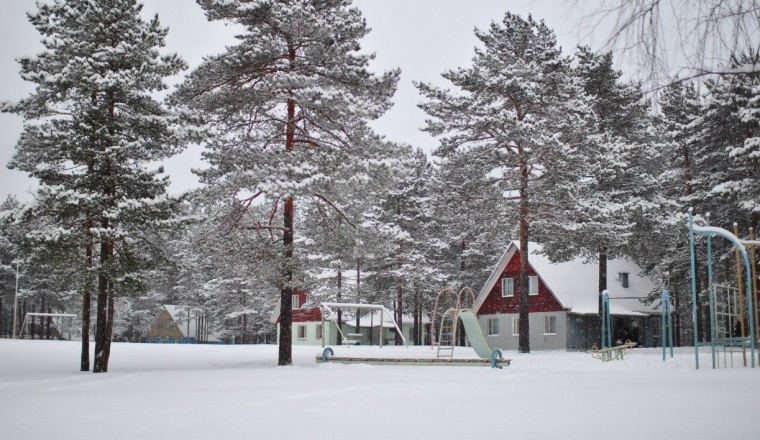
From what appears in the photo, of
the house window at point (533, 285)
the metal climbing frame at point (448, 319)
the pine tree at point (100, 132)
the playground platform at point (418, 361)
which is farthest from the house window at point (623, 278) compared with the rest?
the pine tree at point (100, 132)

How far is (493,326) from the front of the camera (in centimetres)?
4544

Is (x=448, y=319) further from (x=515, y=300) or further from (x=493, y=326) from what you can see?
(x=493, y=326)

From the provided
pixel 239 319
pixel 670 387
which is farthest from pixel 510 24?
pixel 239 319

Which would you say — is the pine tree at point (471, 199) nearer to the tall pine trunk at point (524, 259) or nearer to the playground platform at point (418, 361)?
the tall pine trunk at point (524, 259)

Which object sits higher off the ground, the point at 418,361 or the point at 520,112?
the point at 520,112

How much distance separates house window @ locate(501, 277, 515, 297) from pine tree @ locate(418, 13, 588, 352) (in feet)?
43.4

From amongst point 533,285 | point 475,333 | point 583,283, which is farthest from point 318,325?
point 475,333

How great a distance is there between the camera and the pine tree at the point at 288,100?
21125 millimetres

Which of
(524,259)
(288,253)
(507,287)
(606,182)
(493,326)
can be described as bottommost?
(493,326)

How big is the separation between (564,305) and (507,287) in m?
5.33

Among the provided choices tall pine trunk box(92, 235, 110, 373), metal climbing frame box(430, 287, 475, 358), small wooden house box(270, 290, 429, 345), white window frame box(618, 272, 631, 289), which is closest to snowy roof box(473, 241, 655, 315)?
white window frame box(618, 272, 631, 289)

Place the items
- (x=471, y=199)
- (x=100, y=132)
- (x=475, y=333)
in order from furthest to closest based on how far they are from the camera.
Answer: (x=471, y=199), (x=475, y=333), (x=100, y=132)

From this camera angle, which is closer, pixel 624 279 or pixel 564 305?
pixel 564 305

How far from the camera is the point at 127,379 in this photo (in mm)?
Answer: 16672
